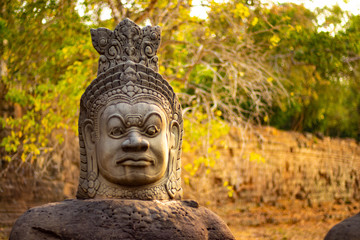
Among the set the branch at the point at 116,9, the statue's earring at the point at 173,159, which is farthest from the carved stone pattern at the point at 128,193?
the branch at the point at 116,9

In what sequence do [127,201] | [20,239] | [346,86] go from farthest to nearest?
[346,86] < [127,201] < [20,239]

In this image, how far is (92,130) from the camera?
3379 millimetres

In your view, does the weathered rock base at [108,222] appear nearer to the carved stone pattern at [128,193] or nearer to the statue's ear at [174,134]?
the carved stone pattern at [128,193]

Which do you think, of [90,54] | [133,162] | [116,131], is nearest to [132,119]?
[116,131]

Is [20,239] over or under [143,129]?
under

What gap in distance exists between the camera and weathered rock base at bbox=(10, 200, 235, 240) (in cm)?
282

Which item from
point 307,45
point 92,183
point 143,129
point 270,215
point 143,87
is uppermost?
point 307,45

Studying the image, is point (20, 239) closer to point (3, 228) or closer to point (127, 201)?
point (127, 201)

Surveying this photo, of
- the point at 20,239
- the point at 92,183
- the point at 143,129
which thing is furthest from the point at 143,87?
the point at 20,239

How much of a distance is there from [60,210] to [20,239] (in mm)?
308

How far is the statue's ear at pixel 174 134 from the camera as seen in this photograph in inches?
137

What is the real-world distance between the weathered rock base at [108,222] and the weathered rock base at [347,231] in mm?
885

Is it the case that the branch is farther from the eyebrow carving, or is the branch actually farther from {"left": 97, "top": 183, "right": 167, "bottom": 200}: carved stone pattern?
{"left": 97, "top": 183, "right": 167, "bottom": 200}: carved stone pattern

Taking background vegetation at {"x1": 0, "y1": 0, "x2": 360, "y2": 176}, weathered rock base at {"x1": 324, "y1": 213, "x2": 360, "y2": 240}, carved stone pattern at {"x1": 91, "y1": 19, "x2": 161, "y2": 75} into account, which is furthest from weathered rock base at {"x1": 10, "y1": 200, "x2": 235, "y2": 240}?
background vegetation at {"x1": 0, "y1": 0, "x2": 360, "y2": 176}
